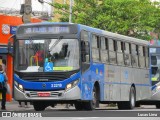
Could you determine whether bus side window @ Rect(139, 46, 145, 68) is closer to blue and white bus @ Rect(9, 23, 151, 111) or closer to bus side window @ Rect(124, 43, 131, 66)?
bus side window @ Rect(124, 43, 131, 66)

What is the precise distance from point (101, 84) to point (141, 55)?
6.22 meters

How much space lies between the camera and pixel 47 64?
25922mm

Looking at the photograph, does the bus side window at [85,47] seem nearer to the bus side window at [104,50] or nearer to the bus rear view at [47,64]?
the bus rear view at [47,64]

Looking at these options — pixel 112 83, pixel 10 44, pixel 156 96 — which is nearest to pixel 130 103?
pixel 112 83

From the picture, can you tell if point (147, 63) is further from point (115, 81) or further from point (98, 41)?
point (98, 41)

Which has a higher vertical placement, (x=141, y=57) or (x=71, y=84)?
(x=141, y=57)

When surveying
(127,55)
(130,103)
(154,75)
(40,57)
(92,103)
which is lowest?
(130,103)

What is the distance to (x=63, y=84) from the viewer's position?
25750 millimetres

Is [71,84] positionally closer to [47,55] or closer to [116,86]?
[47,55]

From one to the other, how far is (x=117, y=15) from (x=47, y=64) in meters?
24.5

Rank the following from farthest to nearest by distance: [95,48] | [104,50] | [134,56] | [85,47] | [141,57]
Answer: [141,57] < [134,56] < [104,50] < [95,48] < [85,47]

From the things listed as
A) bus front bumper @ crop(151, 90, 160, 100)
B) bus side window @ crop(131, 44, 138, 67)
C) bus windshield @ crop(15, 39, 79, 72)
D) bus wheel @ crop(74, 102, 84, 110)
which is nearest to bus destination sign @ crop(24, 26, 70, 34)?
bus windshield @ crop(15, 39, 79, 72)

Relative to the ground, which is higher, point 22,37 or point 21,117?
point 22,37

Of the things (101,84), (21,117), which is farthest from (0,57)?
(21,117)
